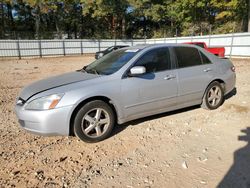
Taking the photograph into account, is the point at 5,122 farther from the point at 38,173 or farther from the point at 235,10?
the point at 235,10

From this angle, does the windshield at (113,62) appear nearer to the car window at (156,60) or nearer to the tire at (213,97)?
the car window at (156,60)

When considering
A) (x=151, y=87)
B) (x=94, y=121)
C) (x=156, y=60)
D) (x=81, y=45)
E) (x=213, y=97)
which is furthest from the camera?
(x=81, y=45)

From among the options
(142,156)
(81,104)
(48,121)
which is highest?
(81,104)

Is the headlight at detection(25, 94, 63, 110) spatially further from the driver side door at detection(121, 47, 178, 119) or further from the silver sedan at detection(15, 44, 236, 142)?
the driver side door at detection(121, 47, 178, 119)

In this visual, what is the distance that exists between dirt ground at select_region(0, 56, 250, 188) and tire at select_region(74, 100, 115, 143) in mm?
150

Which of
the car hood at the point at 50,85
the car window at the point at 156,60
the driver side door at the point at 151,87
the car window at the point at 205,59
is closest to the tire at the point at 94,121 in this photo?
the driver side door at the point at 151,87

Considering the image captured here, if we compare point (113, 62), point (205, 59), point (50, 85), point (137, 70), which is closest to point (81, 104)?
point (50, 85)

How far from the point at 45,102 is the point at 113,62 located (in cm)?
154

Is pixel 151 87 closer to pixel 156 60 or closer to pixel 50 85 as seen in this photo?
pixel 156 60

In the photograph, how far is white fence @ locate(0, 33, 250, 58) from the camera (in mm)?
17922

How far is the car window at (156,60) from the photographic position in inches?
163

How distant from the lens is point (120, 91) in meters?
3.79

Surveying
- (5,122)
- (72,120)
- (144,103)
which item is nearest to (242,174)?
(144,103)

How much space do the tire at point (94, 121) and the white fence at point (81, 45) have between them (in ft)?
55.7
